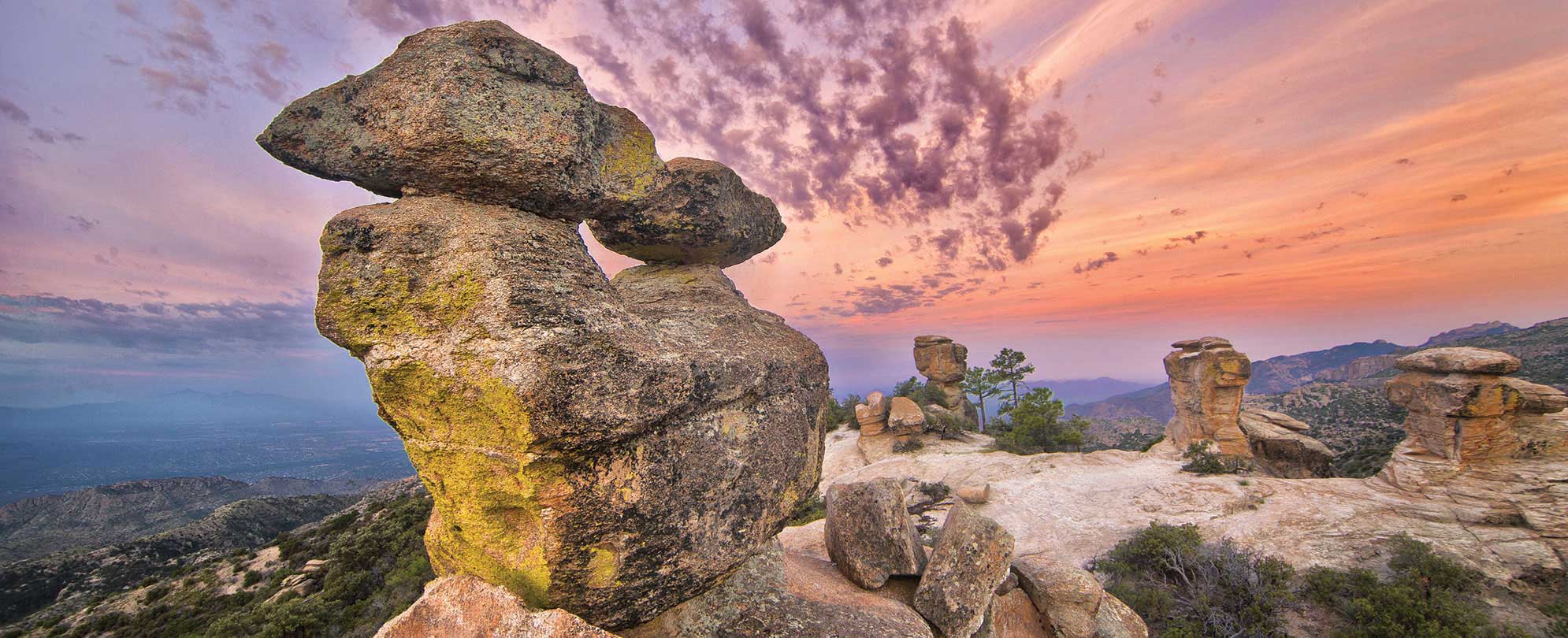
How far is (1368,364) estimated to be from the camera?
8931 cm

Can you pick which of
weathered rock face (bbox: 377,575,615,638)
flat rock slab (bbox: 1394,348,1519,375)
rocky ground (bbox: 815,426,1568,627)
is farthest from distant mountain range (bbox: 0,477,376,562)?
flat rock slab (bbox: 1394,348,1519,375)

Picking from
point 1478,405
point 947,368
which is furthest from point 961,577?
point 947,368

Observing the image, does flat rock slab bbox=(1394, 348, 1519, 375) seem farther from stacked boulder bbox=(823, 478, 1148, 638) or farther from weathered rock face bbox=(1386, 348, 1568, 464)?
stacked boulder bbox=(823, 478, 1148, 638)

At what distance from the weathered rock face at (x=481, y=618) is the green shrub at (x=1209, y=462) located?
28437mm

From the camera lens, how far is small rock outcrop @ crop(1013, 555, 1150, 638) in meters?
8.95

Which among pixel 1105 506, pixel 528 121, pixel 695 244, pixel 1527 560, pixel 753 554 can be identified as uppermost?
pixel 528 121

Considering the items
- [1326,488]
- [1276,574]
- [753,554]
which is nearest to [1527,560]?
[1326,488]

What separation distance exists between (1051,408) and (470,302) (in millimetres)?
37582

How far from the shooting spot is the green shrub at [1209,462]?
22.3 meters

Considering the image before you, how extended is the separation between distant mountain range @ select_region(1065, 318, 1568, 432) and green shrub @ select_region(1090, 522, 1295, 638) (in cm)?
1567

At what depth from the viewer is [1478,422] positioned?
49.7 ft

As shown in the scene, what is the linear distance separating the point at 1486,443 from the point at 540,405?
27123mm

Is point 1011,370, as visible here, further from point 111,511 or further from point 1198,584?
point 111,511

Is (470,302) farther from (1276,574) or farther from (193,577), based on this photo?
(193,577)
